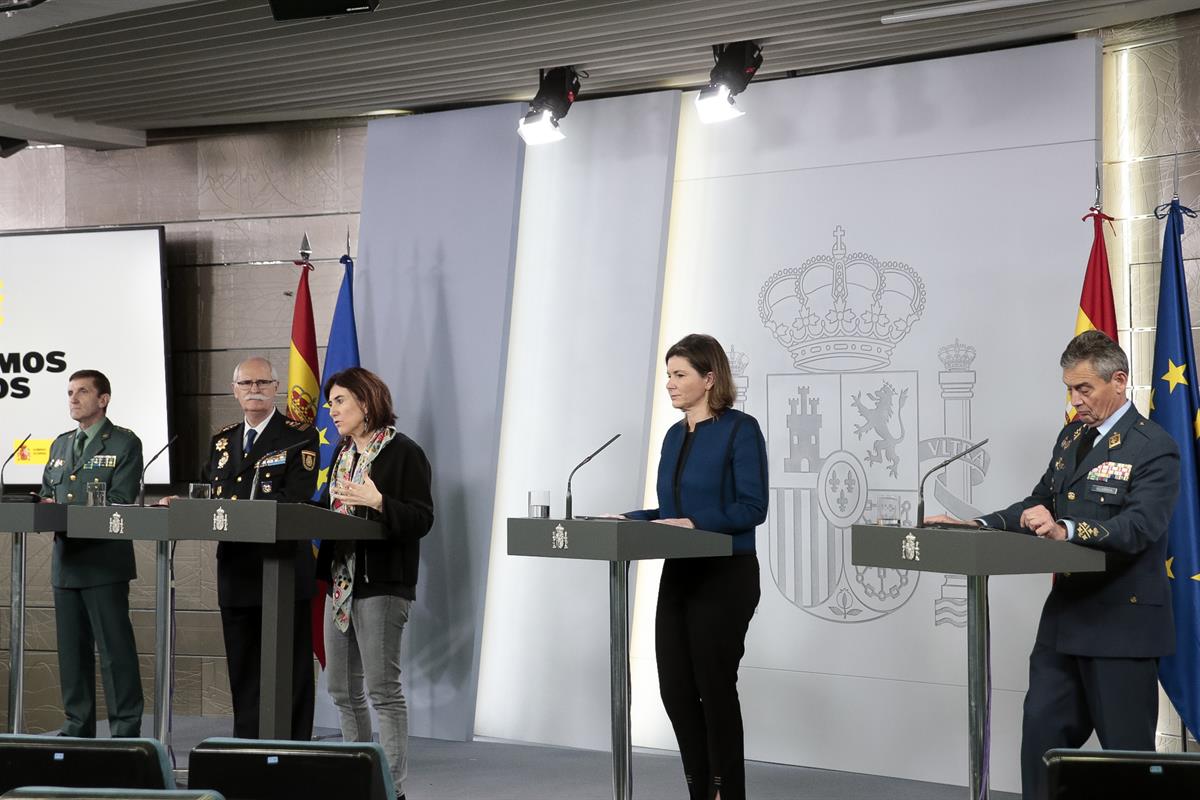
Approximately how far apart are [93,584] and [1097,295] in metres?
3.88

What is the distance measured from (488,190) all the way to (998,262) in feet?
7.50

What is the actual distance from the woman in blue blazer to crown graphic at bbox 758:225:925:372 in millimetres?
1435

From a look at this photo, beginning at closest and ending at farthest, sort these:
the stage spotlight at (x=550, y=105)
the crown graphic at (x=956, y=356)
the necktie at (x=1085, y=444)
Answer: the necktie at (x=1085, y=444)
the crown graphic at (x=956, y=356)
the stage spotlight at (x=550, y=105)

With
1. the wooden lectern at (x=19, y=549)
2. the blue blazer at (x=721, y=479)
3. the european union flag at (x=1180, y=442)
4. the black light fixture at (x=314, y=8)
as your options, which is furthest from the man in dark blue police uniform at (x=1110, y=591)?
the wooden lectern at (x=19, y=549)

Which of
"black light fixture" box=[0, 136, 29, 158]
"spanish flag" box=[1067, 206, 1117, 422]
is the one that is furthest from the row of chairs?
"black light fixture" box=[0, 136, 29, 158]

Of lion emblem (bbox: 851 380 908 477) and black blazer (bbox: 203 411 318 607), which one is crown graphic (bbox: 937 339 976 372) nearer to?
lion emblem (bbox: 851 380 908 477)

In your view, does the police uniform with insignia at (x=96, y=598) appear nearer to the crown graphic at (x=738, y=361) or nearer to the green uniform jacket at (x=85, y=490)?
the green uniform jacket at (x=85, y=490)

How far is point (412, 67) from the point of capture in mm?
5586

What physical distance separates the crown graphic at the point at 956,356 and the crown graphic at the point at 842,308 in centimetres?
17

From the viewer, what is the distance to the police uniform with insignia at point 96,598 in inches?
200

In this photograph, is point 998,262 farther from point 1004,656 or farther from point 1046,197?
point 1004,656

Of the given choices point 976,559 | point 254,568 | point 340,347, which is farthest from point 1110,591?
point 340,347

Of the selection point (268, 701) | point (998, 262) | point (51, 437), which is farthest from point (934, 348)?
point (51, 437)

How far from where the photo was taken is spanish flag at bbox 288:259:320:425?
6.03 metres
